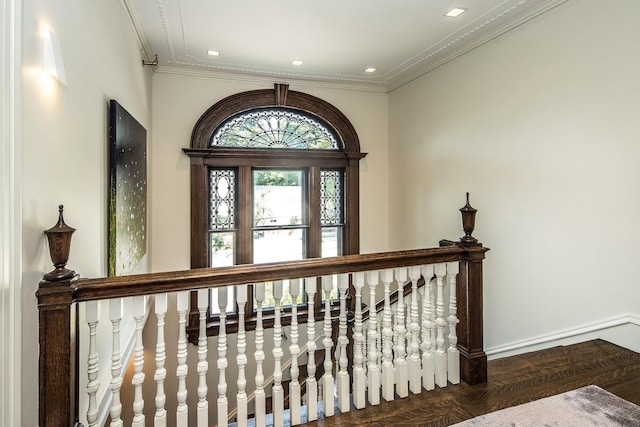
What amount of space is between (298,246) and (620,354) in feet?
10.7

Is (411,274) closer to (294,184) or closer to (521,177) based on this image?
(521,177)

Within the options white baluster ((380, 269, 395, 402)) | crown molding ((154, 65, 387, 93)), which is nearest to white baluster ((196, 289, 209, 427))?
white baluster ((380, 269, 395, 402))

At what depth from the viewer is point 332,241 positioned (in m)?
4.72

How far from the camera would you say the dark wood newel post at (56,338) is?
1299 mm

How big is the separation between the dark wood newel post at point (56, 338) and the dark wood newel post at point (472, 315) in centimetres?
202

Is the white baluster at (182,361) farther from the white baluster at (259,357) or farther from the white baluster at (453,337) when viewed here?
the white baluster at (453,337)

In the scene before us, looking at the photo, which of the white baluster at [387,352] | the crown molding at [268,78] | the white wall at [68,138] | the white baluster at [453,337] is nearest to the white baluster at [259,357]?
the white baluster at [387,352]

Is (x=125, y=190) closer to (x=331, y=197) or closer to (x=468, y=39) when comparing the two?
(x=331, y=197)

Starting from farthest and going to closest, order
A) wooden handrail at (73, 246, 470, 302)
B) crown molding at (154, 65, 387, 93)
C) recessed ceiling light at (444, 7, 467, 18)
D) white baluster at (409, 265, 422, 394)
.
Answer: crown molding at (154, 65, 387, 93) < recessed ceiling light at (444, 7, 467, 18) < white baluster at (409, 265, 422, 394) < wooden handrail at (73, 246, 470, 302)

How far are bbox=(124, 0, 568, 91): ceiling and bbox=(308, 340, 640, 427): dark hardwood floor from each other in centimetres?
250

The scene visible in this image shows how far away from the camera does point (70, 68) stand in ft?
5.17

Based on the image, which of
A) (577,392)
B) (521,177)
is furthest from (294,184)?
(577,392)

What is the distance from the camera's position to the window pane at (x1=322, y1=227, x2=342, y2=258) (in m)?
4.69

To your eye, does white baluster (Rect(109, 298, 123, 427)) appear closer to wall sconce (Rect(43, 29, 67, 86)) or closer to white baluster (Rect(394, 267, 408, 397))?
wall sconce (Rect(43, 29, 67, 86))
